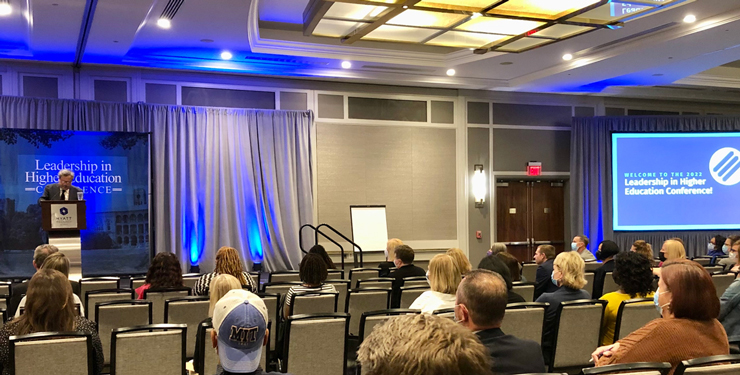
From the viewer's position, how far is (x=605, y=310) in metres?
4.48

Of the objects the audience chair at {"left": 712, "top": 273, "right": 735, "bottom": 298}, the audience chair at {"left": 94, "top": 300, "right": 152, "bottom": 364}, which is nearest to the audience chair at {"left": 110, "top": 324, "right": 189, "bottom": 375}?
the audience chair at {"left": 94, "top": 300, "right": 152, "bottom": 364}

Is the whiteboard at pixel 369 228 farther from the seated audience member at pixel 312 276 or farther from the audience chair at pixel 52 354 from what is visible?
the audience chair at pixel 52 354

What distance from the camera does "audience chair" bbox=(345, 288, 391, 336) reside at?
5242 mm

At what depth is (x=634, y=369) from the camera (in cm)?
249

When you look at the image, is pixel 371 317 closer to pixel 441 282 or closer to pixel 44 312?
pixel 441 282

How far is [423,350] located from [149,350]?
2802mm

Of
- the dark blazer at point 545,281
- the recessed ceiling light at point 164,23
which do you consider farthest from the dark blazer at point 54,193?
the dark blazer at point 545,281

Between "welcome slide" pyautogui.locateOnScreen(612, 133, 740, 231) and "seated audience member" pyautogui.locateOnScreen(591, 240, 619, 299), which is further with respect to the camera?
"welcome slide" pyautogui.locateOnScreen(612, 133, 740, 231)

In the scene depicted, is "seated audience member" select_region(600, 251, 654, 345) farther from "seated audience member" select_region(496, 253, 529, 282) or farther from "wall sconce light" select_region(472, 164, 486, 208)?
"wall sconce light" select_region(472, 164, 486, 208)

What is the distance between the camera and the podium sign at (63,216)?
717 centimetres

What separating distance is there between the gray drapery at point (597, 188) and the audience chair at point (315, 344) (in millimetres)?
9978

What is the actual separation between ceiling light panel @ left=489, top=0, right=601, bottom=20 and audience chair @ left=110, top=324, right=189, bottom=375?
4.59m

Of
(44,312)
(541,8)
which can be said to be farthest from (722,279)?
(44,312)

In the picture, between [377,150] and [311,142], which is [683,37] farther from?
[311,142]
